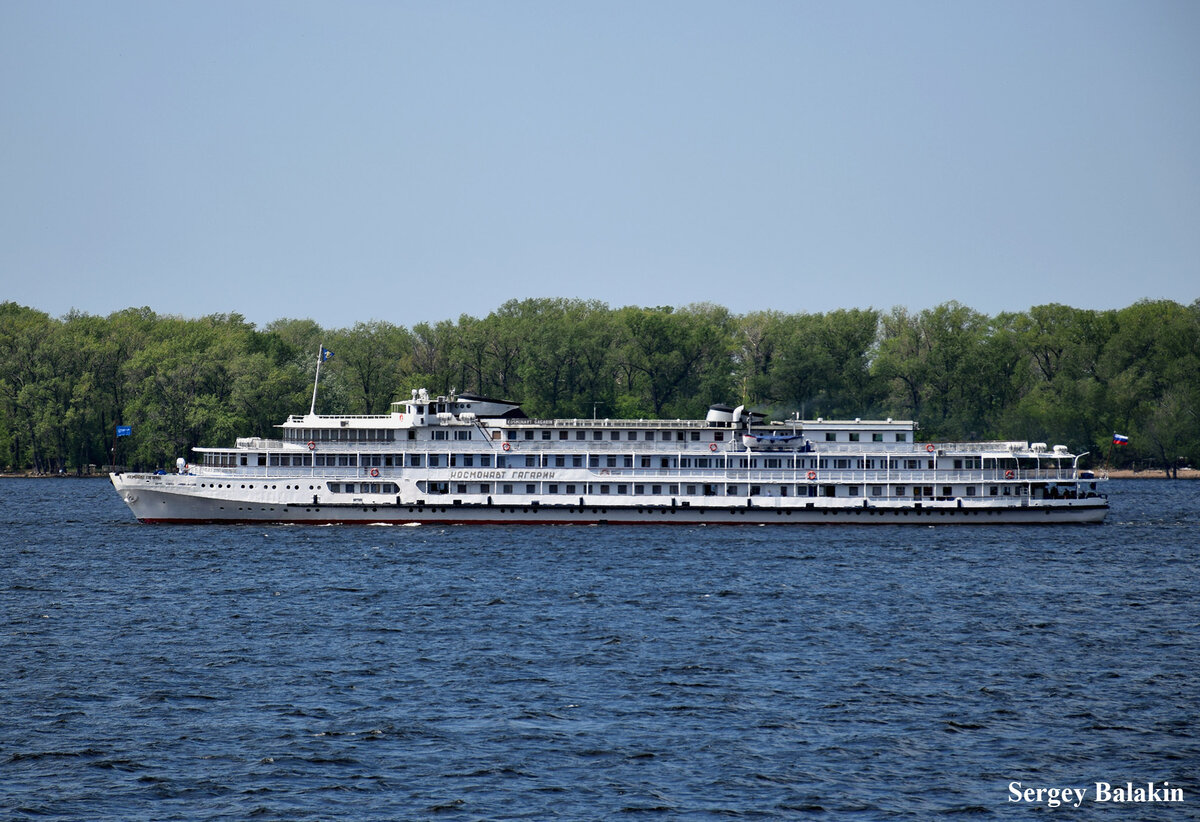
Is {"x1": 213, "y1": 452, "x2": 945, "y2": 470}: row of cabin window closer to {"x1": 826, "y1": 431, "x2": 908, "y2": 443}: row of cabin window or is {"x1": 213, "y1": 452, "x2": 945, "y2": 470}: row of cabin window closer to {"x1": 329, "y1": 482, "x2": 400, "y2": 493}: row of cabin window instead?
{"x1": 329, "y1": 482, "x2": 400, "y2": 493}: row of cabin window

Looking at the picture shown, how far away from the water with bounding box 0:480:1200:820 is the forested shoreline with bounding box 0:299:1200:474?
70.6 meters

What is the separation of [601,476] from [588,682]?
4094 cm

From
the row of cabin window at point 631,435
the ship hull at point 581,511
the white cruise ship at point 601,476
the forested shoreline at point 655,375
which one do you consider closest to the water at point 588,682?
the ship hull at point 581,511

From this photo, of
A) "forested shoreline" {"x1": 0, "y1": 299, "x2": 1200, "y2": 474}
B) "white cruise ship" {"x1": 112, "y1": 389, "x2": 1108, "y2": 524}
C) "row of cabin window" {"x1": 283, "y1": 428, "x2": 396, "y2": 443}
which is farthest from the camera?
"forested shoreline" {"x1": 0, "y1": 299, "x2": 1200, "y2": 474}

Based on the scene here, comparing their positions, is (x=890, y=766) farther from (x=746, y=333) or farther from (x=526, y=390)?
(x=746, y=333)

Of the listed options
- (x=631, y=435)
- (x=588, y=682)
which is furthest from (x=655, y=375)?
(x=588, y=682)

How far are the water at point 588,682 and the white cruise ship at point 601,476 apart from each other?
11579mm

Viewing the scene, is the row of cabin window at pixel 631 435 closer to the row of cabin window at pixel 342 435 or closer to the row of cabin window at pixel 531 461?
the row of cabin window at pixel 531 461

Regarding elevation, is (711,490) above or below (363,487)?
above

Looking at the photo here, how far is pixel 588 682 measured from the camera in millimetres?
38500

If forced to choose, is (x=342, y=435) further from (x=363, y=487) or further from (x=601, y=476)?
(x=601, y=476)

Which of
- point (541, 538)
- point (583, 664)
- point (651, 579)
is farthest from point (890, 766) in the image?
point (541, 538)

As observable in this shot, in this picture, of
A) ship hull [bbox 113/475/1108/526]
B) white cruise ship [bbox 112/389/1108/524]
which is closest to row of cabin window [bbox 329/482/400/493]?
white cruise ship [bbox 112/389/1108/524]

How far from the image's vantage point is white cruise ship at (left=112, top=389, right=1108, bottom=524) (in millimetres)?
79000
